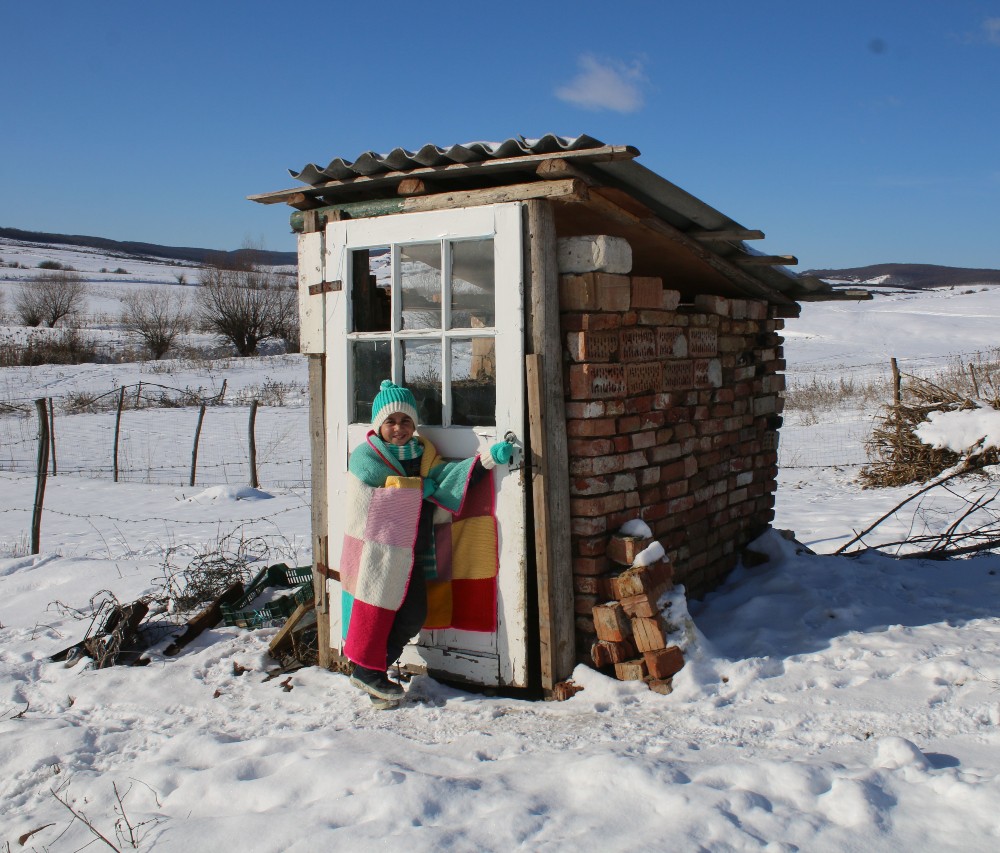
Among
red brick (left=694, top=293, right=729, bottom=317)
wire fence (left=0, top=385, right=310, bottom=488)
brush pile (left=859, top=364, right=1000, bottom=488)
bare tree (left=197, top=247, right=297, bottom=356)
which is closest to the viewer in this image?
red brick (left=694, top=293, right=729, bottom=317)

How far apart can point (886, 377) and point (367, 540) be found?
20.7 m

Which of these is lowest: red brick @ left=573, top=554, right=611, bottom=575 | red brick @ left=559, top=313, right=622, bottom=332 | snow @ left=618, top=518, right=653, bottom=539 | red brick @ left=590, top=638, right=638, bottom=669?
red brick @ left=590, top=638, right=638, bottom=669

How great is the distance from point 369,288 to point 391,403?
85 cm

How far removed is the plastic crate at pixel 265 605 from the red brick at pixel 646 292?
8.68ft

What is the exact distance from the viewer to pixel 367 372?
4328 mm

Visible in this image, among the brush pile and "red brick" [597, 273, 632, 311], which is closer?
"red brick" [597, 273, 632, 311]

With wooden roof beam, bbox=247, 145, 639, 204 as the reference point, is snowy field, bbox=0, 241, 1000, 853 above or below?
below

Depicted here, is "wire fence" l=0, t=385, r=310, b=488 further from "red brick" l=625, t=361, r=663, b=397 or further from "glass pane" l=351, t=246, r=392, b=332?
"red brick" l=625, t=361, r=663, b=397

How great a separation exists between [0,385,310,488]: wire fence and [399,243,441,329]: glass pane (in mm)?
7014

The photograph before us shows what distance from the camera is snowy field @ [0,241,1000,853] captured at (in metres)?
2.52

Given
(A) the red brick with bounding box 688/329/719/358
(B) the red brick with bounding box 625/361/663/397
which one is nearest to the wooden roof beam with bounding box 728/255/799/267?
(A) the red brick with bounding box 688/329/719/358

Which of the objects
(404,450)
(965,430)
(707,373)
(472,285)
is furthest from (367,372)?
(965,430)

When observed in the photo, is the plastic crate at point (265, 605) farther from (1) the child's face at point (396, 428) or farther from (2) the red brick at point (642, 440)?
(2) the red brick at point (642, 440)

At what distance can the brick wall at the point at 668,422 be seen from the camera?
4.03 meters
